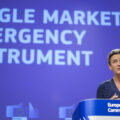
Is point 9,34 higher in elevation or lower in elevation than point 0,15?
lower

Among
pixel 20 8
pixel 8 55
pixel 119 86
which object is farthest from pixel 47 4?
pixel 119 86

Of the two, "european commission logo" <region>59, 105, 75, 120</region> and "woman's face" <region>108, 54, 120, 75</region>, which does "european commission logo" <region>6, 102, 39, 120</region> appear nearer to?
"european commission logo" <region>59, 105, 75, 120</region>

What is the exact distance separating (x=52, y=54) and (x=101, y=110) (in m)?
1.84

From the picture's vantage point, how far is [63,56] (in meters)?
2.82

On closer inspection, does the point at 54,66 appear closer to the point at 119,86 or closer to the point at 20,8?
the point at 20,8

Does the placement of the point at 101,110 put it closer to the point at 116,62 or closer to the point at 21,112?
the point at 116,62

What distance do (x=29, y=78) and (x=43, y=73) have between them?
14 cm

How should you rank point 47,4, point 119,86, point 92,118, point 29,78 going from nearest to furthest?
point 92,118, point 119,86, point 29,78, point 47,4

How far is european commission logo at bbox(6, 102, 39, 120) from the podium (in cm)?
172

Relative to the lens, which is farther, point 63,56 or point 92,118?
point 63,56

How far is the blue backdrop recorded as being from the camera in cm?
273

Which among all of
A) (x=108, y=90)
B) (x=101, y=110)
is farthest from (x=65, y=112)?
(x=101, y=110)

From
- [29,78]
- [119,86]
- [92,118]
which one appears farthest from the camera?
[29,78]

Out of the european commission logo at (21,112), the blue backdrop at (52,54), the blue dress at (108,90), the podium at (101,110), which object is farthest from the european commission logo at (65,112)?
the podium at (101,110)
